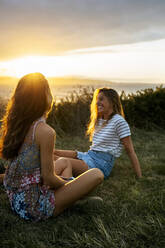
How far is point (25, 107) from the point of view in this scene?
7.27 feet

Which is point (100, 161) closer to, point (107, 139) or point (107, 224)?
point (107, 139)

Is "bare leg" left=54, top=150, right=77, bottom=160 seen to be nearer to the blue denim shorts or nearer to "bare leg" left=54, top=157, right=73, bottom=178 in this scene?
the blue denim shorts

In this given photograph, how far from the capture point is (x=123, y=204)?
280 centimetres

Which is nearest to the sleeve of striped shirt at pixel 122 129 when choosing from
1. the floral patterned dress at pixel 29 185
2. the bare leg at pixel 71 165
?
the bare leg at pixel 71 165

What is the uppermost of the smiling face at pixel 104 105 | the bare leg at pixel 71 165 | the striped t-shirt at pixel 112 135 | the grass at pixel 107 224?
the smiling face at pixel 104 105

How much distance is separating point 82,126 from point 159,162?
9.66 feet

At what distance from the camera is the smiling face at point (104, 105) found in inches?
140

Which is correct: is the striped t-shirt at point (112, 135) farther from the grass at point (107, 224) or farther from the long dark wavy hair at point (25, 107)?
the long dark wavy hair at point (25, 107)

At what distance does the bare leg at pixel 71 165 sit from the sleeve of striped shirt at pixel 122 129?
639mm

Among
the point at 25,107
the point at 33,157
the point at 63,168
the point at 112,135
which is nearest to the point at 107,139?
the point at 112,135

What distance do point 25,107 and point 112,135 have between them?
63.4 inches

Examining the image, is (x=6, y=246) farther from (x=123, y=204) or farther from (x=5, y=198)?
(x=123, y=204)

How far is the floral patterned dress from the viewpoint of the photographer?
89.4 inches

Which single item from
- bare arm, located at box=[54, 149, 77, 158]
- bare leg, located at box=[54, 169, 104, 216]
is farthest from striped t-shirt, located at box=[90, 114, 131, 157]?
bare leg, located at box=[54, 169, 104, 216]
